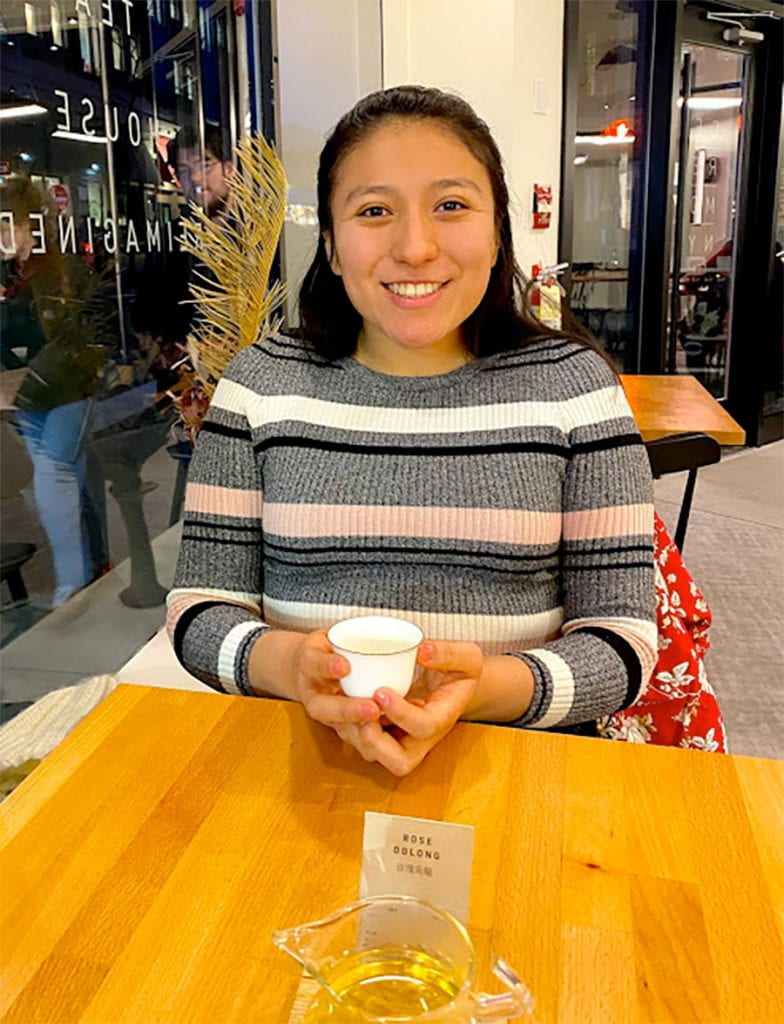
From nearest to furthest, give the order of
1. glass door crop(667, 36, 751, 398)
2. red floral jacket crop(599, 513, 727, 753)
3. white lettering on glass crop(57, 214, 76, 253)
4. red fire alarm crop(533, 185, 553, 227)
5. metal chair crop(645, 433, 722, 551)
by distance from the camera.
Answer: red floral jacket crop(599, 513, 727, 753), metal chair crop(645, 433, 722, 551), white lettering on glass crop(57, 214, 76, 253), red fire alarm crop(533, 185, 553, 227), glass door crop(667, 36, 751, 398)

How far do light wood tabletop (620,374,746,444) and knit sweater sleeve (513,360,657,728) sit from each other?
1161mm

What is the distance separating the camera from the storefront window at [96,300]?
6.83 feet

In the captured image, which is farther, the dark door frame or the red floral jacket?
the dark door frame

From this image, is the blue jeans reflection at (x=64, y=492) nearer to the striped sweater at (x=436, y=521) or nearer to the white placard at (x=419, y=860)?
the striped sweater at (x=436, y=521)

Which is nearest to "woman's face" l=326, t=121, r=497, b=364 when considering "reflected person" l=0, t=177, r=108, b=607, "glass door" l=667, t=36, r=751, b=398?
"reflected person" l=0, t=177, r=108, b=607

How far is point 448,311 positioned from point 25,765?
1.06 m

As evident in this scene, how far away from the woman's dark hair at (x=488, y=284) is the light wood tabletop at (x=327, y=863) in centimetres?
60

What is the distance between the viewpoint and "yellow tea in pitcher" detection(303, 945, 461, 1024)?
1.84 feet

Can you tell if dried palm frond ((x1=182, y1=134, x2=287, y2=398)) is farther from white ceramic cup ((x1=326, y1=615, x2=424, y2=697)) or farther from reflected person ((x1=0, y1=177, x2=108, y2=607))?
white ceramic cup ((x1=326, y1=615, x2=424, y2=697))

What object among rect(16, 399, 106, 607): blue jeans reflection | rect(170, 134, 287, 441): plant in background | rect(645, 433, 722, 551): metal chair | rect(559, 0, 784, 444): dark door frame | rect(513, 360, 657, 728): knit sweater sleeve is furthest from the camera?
rect(559, 0, 784, 444): dark door frame

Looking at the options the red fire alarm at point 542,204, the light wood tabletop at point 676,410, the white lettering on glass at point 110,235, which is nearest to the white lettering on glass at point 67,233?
the white lettering on glass at point 110,235

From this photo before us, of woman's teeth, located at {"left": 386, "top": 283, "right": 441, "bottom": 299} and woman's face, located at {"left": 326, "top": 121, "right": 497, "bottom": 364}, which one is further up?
woman's face, located at {"left": 326, "top": 121, "right": 497, "bottom": 364}

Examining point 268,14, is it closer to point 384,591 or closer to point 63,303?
point 63,303

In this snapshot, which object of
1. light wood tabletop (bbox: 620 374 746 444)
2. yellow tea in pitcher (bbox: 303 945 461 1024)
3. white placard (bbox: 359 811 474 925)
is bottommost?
yellow tea in pitcher (bbox: 303 945 461 1024)
